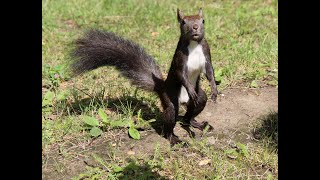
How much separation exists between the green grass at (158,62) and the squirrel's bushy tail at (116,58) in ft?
0.63

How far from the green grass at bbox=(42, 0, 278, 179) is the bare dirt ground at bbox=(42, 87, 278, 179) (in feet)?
0.28

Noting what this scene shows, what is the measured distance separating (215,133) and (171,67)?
0.69m

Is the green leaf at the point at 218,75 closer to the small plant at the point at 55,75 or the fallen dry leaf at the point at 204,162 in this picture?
the fallen dry leaf at the point at 204,162

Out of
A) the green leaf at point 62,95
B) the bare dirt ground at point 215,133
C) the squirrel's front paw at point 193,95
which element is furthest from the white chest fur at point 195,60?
the green leaf at point 62,95

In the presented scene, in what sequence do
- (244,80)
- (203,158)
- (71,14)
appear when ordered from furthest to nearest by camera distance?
(71,14) < (244,80) < (203,158)

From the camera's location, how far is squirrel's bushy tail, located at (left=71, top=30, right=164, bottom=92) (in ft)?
12.6

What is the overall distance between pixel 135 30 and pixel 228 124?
283 centimetres

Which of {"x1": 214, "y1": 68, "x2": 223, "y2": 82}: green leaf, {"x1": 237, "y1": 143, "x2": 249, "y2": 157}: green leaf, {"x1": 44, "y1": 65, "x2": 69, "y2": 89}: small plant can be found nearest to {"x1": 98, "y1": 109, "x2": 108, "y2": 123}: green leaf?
{"x1": 44, "y1": 65, "x2": 69, "y2": 89}: small plant

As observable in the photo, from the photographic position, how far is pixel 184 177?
3170 millimetres

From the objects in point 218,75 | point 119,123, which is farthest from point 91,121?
point 218,75

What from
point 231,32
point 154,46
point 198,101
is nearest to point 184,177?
point 198,101

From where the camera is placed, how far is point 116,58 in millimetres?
3904

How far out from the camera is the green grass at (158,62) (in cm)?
331

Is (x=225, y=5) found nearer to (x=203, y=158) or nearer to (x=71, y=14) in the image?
(x=71, y=14)
